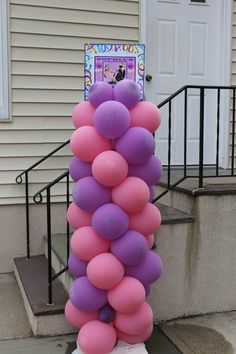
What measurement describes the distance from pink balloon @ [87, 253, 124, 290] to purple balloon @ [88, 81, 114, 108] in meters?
0.91

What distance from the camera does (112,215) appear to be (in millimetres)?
2695

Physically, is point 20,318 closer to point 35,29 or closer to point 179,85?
point 35,29

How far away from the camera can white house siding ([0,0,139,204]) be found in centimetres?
454

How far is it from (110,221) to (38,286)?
1447mm

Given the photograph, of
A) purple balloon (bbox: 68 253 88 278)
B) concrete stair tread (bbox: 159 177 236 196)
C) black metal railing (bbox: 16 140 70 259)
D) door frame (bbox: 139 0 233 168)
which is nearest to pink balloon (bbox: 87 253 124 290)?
purple balloon (bbox: 68 253 88 278)

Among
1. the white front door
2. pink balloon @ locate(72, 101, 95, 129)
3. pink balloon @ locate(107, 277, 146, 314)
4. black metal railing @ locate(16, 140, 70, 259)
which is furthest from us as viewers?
the white front door

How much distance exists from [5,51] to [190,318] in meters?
2.93

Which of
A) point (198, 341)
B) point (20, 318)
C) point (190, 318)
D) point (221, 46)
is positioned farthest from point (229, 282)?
point (221, 46)

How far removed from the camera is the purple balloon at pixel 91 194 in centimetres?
275

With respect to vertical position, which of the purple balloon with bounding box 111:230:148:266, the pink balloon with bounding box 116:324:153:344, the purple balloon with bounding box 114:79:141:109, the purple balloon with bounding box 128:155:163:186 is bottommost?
the pink balloon with bounding box 116:324:153:344

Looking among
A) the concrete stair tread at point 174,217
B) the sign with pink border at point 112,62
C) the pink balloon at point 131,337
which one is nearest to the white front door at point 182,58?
the concrete stair tread at point 174,217

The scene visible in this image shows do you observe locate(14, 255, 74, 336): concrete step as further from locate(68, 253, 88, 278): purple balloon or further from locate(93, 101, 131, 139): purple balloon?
locate(93, 101, 131, 139): purple balloon

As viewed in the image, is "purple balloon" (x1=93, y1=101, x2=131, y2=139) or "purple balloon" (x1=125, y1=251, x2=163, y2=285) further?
"purple balloon" (x1=125, y1=251, x2=163, y2=285)

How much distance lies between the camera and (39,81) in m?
4.60
